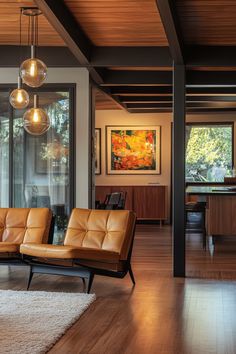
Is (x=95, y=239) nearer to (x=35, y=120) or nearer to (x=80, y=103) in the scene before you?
(x=35, y=120)

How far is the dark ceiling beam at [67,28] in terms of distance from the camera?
6152mm

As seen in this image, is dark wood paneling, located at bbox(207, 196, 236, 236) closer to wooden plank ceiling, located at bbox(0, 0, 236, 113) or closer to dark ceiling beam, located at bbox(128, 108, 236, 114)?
wooden plank ceiling, located at bbox(0, 0, 236, 113)

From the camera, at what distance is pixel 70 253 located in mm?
6785

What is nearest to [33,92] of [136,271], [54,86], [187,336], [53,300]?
[54,86]

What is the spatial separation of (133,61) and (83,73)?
1140 mm

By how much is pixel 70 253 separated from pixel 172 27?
8.38 ft

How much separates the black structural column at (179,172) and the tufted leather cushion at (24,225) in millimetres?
1583

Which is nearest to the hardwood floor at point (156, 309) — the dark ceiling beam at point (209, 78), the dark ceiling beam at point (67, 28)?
the dark ceiling beam at point (209, 78)

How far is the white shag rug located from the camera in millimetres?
4727

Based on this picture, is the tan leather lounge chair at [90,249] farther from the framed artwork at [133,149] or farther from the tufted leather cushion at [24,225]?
the framed artwork at [133,149]

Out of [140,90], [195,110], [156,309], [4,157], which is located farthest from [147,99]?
[156,309]

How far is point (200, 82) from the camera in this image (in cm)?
948

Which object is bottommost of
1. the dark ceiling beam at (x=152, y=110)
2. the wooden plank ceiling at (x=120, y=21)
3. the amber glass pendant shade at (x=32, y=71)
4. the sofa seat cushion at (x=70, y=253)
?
the sofa seat cushion at (x=70, y=253)

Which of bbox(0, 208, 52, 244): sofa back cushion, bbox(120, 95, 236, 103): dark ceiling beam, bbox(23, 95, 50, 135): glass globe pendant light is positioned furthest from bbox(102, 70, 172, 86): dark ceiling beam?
bbox(23, 95, 50, 135): glass globe pendant light
